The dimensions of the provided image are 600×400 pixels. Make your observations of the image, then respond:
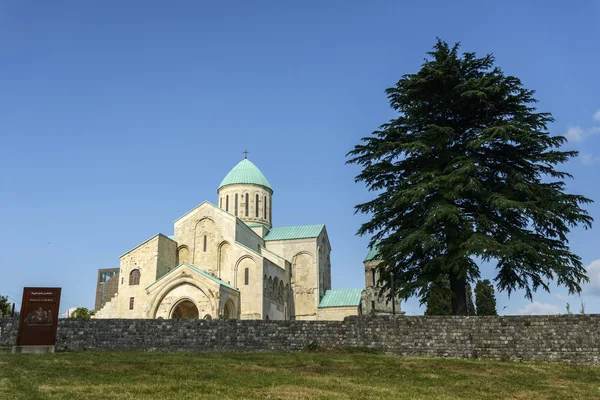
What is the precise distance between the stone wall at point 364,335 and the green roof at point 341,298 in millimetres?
22048

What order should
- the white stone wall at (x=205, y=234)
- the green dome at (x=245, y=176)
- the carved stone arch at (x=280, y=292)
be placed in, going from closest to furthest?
the white stone wall at (x=205, y=234)
the carved stone arch at (x=280, y=292)
the green dome at (x=245, y=176)

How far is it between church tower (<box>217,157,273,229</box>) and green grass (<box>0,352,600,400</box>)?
28252 millimetres

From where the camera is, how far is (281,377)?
36.2 feet

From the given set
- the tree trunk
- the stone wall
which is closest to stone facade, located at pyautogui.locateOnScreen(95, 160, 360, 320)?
the stone wall

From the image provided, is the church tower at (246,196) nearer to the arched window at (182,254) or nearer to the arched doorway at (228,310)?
the arched window at (182,254)

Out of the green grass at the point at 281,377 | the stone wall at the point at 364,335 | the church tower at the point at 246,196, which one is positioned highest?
the church tower at the point at 246,196

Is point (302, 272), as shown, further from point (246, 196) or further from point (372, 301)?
point (246, 196)

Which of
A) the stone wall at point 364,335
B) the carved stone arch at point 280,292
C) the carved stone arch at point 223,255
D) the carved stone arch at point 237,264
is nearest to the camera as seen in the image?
the stone wall at point 364,335

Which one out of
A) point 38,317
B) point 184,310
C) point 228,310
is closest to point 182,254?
point 184,310

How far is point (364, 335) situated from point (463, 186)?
6211mm

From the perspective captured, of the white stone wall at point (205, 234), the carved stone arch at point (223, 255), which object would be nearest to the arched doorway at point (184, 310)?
the white stone wall at point (205, 234)

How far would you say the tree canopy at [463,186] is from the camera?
59.0ft

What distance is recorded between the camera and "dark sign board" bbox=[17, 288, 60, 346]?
15.7 metres

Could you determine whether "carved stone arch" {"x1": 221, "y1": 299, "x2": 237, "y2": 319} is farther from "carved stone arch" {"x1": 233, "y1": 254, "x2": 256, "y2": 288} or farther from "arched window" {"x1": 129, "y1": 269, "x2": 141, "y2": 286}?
"arched window" {"x1": 129, "y1": 269, "x2": 141, "y2": 286}
